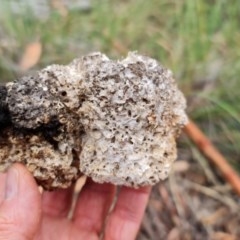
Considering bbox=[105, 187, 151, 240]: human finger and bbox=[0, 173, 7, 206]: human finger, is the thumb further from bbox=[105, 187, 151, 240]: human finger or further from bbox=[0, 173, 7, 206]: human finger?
bbox=[105, 187, 151, 240]: human finger

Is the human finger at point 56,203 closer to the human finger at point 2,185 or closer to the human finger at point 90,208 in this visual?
the human finger at point 90,208

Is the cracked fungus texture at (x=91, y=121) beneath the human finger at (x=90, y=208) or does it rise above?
above

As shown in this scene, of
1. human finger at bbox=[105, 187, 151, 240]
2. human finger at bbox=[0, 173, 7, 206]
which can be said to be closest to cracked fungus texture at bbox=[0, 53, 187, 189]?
human finger at bbox=[0, 173, 7, 206]

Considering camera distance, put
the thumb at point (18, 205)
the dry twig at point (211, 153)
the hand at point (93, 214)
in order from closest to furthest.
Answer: the thumb at point (18, 205), the hand at point (93, 214), the dry twig at point (211, 153)

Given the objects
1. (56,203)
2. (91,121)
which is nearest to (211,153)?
(56,203)

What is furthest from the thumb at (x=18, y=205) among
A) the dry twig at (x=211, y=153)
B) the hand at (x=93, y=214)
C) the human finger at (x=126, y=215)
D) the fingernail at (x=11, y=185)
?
the dry twig at (x=211, y=153)
